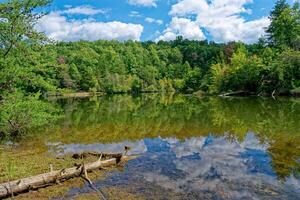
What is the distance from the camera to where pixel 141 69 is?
138m

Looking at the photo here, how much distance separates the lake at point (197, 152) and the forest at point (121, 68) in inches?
127

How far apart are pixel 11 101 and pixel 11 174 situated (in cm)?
716

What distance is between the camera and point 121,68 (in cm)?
13475

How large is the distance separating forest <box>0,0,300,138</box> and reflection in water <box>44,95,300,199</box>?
3.56 meters

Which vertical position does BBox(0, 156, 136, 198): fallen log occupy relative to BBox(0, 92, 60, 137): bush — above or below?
below

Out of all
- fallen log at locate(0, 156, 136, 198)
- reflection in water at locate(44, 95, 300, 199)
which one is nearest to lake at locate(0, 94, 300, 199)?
reflection in water at locate(44, 95, 300, 199)

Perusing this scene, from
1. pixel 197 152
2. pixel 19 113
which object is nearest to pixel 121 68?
pixel 19 113

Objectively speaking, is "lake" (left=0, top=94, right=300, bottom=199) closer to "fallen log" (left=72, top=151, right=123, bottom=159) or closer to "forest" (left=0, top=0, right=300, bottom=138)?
"fallen log" (left=72, top=151, right=123, bottom=159)

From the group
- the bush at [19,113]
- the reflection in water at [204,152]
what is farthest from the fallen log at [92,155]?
the bush at [19,113]

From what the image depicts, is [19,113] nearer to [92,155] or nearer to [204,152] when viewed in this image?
[92,155]

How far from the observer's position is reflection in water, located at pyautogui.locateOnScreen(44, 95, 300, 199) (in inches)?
512

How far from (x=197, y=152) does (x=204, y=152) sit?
381 millimetres

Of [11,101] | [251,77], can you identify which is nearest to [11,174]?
[11,101]

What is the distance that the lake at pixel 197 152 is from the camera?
12883 mm
